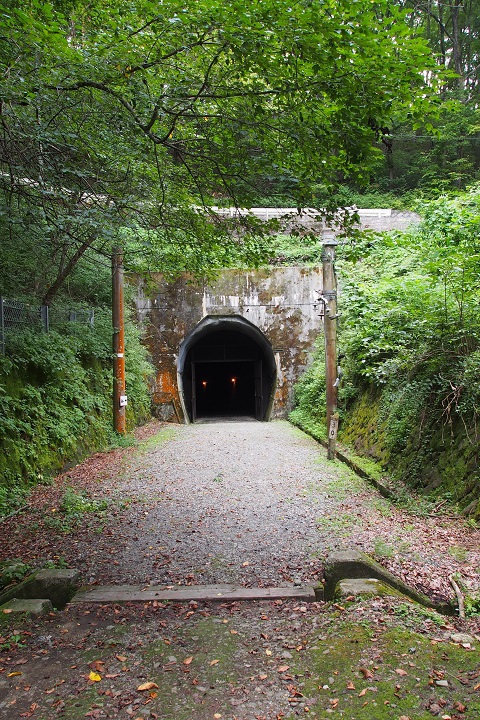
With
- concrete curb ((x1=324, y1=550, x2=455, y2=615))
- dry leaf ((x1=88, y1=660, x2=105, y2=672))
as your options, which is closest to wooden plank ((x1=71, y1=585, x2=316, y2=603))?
concrete curb ((x1=324, y1=550, x2=455, y2=615))

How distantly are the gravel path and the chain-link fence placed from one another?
3260 mm

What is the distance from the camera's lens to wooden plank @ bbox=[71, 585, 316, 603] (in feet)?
13.1

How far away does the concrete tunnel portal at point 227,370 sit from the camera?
1717cm

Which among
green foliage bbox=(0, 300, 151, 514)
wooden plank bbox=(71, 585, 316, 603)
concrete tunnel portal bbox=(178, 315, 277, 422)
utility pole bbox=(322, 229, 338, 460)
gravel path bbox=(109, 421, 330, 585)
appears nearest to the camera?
wooden plank bbox=(71, 585, 316, 603)

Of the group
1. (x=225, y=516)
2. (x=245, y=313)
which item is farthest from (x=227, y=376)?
(x=225, y=516)

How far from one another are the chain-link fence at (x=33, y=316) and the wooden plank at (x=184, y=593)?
4.91m

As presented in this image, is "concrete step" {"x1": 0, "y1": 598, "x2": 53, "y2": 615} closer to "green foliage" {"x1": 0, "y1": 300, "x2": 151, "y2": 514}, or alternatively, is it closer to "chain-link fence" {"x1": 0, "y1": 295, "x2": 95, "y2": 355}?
"green foliage" {"x1": 0, "y1": 300, "x2": 151, "y2": 514}

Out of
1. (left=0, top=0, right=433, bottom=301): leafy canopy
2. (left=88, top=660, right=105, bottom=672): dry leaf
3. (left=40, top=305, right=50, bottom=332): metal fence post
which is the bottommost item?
(left=88, top=660, right=105, bottom=672): dry leaf

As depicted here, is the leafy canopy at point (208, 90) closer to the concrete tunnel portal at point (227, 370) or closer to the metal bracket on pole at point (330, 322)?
the metal bracket on pole at point (330, 322)

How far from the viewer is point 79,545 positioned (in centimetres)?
536

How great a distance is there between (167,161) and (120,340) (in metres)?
6.27

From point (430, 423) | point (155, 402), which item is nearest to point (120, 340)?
point (155, 402)

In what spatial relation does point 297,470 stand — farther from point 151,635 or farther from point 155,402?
point 155,402

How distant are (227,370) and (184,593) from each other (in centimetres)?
2823
